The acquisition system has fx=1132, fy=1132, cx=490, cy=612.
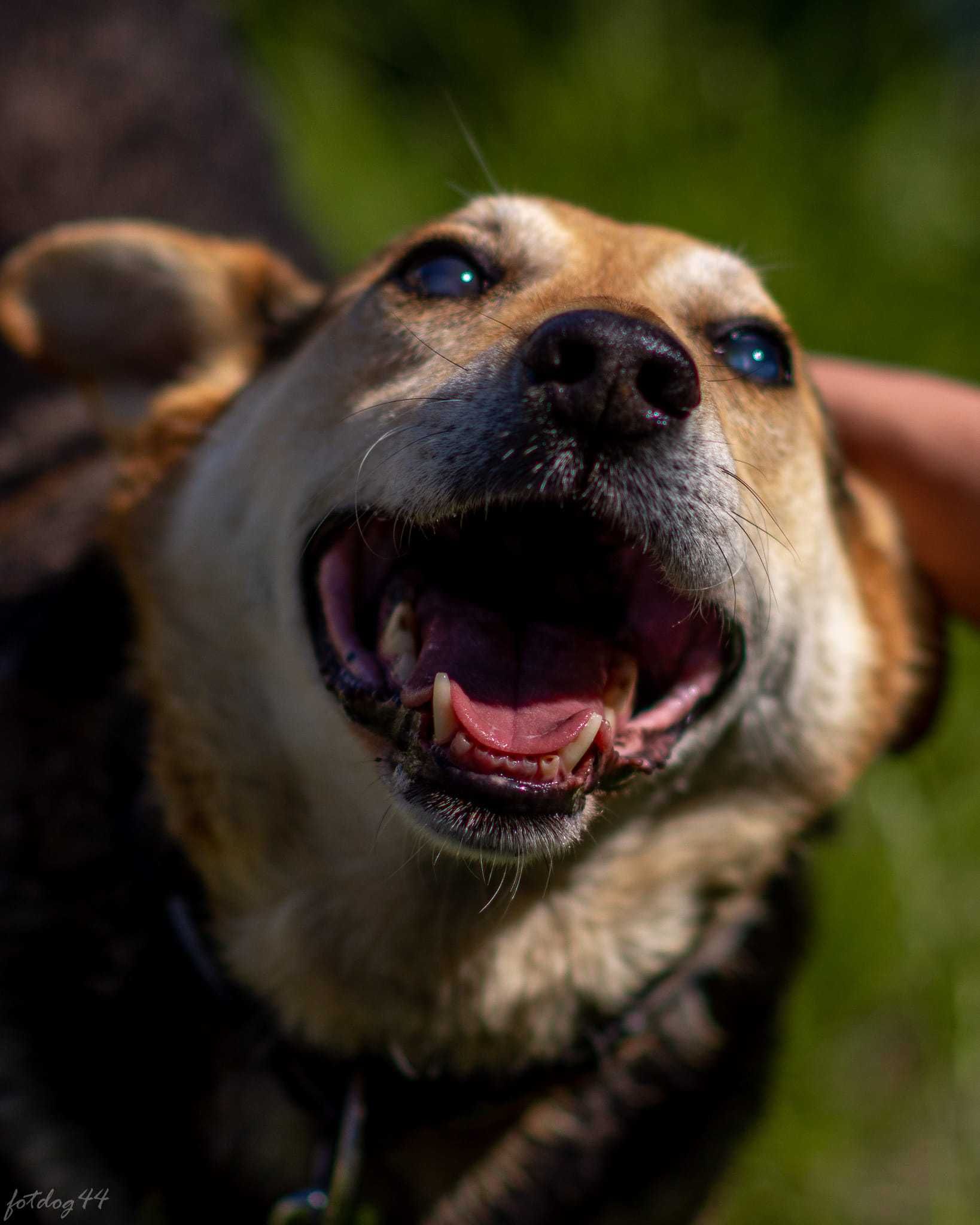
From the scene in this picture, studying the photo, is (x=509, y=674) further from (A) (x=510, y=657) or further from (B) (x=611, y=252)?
(B) (x=611, y=252)

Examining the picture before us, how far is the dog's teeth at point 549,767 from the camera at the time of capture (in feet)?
5.52

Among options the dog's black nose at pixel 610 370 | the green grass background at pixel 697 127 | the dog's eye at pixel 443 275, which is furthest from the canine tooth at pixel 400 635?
the green grass background at pixel 697 127

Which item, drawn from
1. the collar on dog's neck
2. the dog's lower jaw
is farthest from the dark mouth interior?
the collar on dog's neck

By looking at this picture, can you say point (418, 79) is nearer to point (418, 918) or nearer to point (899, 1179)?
point (418, 918)

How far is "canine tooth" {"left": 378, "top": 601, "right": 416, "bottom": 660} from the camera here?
1.84 metres

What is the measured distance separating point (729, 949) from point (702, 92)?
449 centimetres

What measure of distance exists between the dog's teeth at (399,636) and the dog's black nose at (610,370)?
17.0 inches

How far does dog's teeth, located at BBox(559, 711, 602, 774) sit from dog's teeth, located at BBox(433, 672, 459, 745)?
0.17 metres

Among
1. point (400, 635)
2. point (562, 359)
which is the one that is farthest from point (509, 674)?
point (562, 359)

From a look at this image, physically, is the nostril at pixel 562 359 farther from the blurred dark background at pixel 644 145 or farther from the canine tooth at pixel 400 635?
the blurred dark background at pixel 644 145

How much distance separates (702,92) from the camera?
18.0 ft

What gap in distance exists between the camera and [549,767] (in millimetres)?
1685

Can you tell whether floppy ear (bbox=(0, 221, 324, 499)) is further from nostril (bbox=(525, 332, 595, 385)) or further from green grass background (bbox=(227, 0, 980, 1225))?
green grass background (bbox=(227, 0, 980, 1225))

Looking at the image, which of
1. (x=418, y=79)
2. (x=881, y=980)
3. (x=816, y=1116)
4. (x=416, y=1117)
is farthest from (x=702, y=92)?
(x=416, y=1117)
